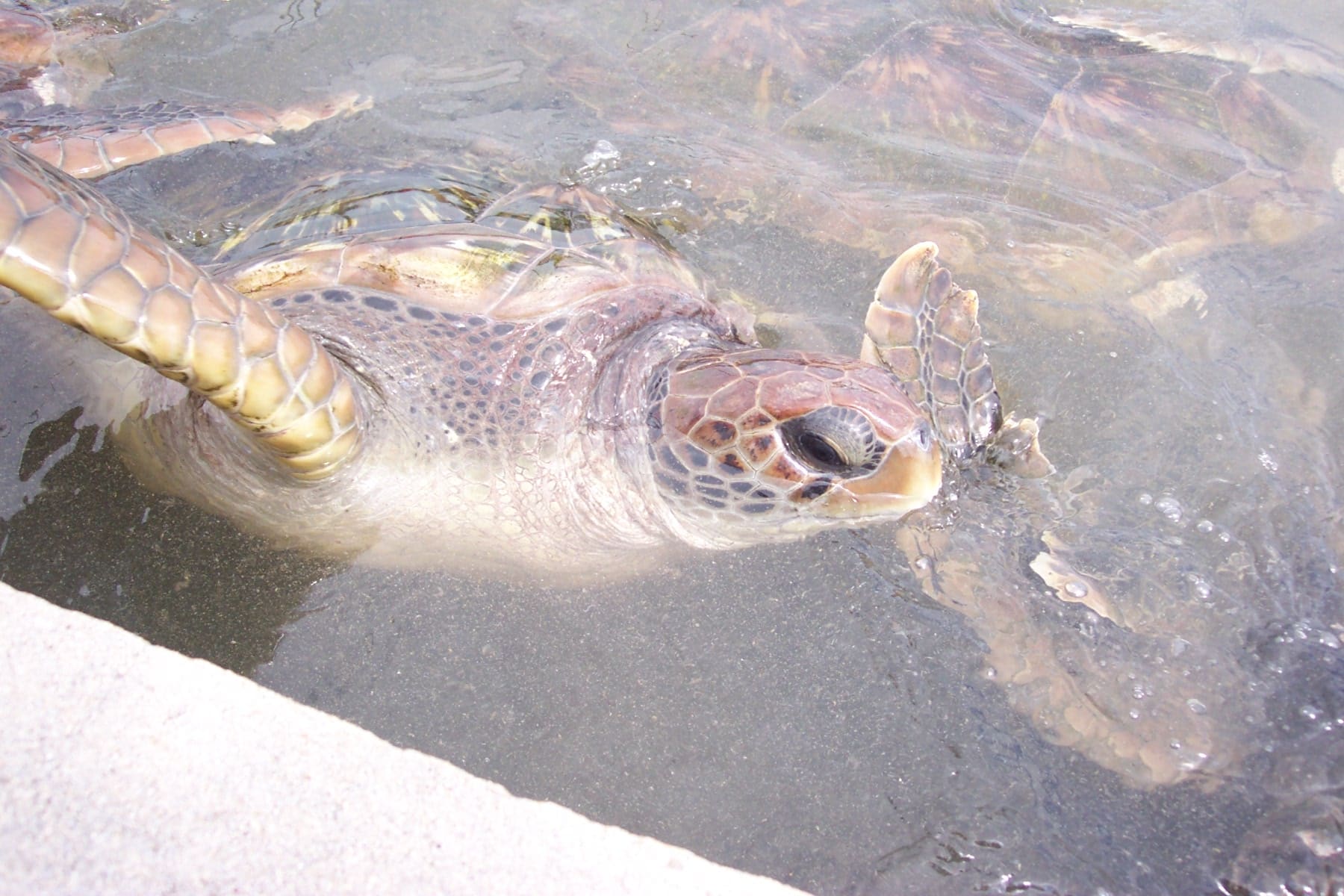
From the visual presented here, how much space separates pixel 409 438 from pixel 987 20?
2973 mm

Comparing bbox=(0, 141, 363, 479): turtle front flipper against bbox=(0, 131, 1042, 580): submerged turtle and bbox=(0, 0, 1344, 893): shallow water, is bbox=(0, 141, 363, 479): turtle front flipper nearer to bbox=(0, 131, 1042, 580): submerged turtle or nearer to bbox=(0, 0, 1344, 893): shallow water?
bbox=(0, 131, 1042, 580): submerged turtle

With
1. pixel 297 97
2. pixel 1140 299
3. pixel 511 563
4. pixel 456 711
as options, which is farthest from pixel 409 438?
pixel 1140 299

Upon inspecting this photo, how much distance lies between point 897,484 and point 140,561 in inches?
64.9

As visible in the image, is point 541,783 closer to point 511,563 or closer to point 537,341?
point 511,563

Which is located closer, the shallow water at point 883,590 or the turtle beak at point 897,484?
the shallow water at point 883,590

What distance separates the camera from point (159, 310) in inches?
53.8

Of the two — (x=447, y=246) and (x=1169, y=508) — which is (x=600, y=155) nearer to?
(x=447, y=246)

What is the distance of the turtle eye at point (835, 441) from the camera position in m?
1.79

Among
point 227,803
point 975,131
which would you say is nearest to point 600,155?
point 975,131

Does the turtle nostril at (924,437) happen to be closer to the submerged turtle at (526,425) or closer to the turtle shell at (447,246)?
the submerged turtle at (526,425)

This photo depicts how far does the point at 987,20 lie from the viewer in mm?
3465

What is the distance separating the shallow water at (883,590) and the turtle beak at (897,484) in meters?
0.20

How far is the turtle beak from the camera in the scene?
1791 millimetres

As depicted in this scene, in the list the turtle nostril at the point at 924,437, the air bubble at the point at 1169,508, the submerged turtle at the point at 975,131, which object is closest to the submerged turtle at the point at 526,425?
the turtle nostril at the point at 924,437
